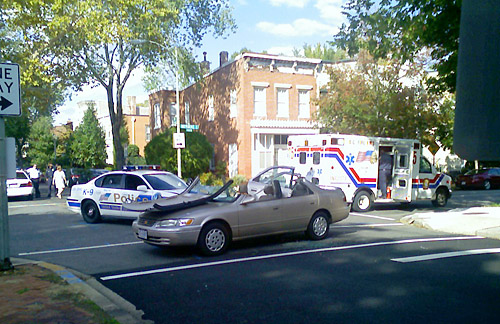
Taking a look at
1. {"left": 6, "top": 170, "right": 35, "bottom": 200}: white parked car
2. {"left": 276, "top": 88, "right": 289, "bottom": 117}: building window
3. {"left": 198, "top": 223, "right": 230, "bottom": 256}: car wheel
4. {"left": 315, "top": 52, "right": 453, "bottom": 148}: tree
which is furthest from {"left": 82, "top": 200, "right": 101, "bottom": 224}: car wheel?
{"left": 276, "top": 88, "right": 289, "bottom": 117}: building window

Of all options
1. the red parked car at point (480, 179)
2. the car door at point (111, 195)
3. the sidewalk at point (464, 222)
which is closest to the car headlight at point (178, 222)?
the car door at point (111, 195)

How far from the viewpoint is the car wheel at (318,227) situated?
10391 millimetres

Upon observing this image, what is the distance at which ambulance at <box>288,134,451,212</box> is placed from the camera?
16391 millimetres

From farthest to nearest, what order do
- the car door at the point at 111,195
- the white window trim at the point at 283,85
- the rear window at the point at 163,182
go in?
the white window trim at the point at 283,85
the car door at the point at 111,195
the rear window at the point at 163,182

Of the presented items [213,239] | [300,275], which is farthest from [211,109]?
[300,275]

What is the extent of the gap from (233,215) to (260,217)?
0.67 m

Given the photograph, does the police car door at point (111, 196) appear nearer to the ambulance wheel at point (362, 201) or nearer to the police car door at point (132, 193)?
the police car door at point (132, 193)

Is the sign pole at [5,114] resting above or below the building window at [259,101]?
below

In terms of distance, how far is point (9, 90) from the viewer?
24.6 ft

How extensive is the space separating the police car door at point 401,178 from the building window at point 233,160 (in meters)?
13.6

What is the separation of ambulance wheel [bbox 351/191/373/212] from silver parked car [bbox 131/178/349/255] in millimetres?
5854

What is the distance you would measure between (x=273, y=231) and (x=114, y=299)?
4.22 meters

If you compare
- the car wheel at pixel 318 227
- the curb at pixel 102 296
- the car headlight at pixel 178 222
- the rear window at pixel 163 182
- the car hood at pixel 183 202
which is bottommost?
the curb at pixel 102 296

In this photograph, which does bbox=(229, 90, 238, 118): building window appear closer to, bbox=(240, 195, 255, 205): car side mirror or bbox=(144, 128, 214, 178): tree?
bbox=(144, 128, 214, 178): tree
